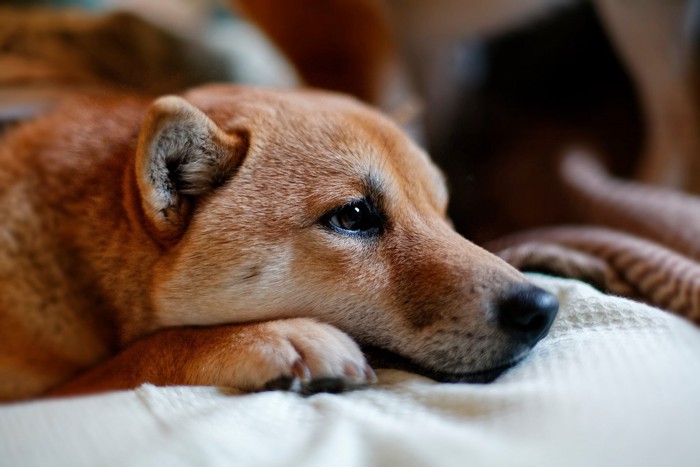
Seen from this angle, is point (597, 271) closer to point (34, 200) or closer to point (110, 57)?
point (34, 200)

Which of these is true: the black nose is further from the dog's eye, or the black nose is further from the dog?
the dog's eye

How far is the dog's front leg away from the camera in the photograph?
0.73m

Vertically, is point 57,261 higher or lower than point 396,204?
lower

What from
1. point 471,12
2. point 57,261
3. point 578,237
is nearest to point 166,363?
point 57,261

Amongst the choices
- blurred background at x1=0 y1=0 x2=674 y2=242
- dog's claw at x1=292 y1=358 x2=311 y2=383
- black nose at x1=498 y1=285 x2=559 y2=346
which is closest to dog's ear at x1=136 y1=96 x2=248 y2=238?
dog's claw at x1=292 y1=358 x2=311 y2=383

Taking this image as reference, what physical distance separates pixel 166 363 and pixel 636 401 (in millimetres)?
609

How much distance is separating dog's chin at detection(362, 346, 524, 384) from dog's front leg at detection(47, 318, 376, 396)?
0.08 metres

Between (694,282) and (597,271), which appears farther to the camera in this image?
(597,271)

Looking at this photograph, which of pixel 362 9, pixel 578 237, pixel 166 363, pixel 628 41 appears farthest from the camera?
pixel 362 9

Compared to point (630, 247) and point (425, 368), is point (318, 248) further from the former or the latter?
point (630, 247)

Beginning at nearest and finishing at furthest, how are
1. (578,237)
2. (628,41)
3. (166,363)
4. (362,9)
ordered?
1. (166,363)
2. (578,237)
3. (628,41)
4. (362,9)

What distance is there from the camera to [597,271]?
3.40ft

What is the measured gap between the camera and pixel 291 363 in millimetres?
730

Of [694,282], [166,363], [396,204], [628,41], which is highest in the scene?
[628,41]
